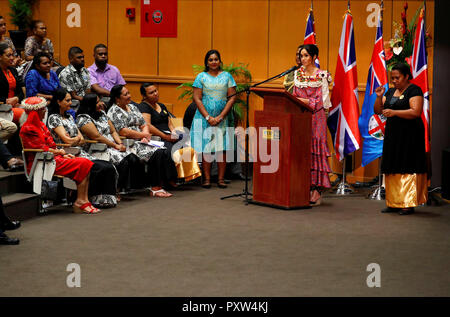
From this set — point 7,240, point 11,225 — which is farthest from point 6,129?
point 7,240

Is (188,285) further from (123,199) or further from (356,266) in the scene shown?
(123,199)

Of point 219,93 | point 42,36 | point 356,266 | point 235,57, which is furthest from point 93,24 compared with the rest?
point 356,266

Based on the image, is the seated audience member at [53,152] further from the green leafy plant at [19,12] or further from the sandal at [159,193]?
the green leafy plant at [19,12]

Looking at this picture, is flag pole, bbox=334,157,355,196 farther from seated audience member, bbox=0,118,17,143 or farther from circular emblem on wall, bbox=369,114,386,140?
seated audience member, bbox=0,118,17,143

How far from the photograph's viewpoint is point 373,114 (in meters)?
8.05

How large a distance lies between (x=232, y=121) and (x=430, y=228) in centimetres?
316

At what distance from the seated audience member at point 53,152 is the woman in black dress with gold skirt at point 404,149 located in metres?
2.96

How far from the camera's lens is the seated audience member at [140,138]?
24.4 ft

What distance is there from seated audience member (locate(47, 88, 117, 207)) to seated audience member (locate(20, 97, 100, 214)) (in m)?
0.18

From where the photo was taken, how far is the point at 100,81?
27.5ft

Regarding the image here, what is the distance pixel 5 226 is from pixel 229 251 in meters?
1.95

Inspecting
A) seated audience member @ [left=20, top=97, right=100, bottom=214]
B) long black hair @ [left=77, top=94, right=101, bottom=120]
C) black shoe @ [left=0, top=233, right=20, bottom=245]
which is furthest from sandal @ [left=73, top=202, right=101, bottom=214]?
black shoe @ [left=0, top=233, right=20, bottom=245]

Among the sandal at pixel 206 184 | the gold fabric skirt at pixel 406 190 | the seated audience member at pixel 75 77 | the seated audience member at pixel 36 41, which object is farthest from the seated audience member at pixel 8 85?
the gold fabric skirt at pixel 406 190

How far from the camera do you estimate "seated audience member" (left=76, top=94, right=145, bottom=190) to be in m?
6.87
